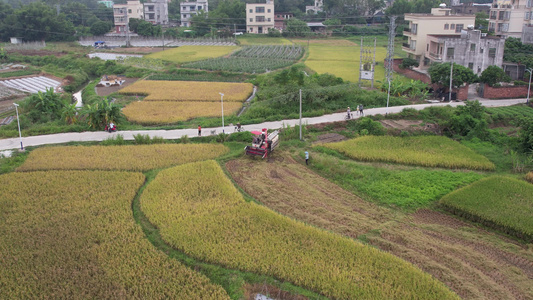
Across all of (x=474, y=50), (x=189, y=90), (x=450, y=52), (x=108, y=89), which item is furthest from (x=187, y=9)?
(x=474, y=50)

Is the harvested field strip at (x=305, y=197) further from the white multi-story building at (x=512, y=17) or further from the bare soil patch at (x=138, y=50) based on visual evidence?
the bare soil patch at (x=138, y=50)

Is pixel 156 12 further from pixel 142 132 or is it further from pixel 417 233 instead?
pixel 417 233

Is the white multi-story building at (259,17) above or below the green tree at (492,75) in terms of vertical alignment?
above

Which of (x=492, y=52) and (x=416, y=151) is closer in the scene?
(x=416, y=151)

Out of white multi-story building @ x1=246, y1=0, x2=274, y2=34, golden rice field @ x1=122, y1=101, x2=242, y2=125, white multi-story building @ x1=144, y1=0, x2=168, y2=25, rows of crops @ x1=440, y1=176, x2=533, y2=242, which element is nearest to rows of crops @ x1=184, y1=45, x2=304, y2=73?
golden rice field @ x1=122, y1=101, x2=242, y2=125

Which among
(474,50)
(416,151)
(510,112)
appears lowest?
(416,151)

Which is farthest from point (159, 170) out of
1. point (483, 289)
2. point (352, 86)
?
point (352, 86)

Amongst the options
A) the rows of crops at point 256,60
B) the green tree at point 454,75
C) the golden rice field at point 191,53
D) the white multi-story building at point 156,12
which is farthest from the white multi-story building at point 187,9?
the green tree at point 454,75
